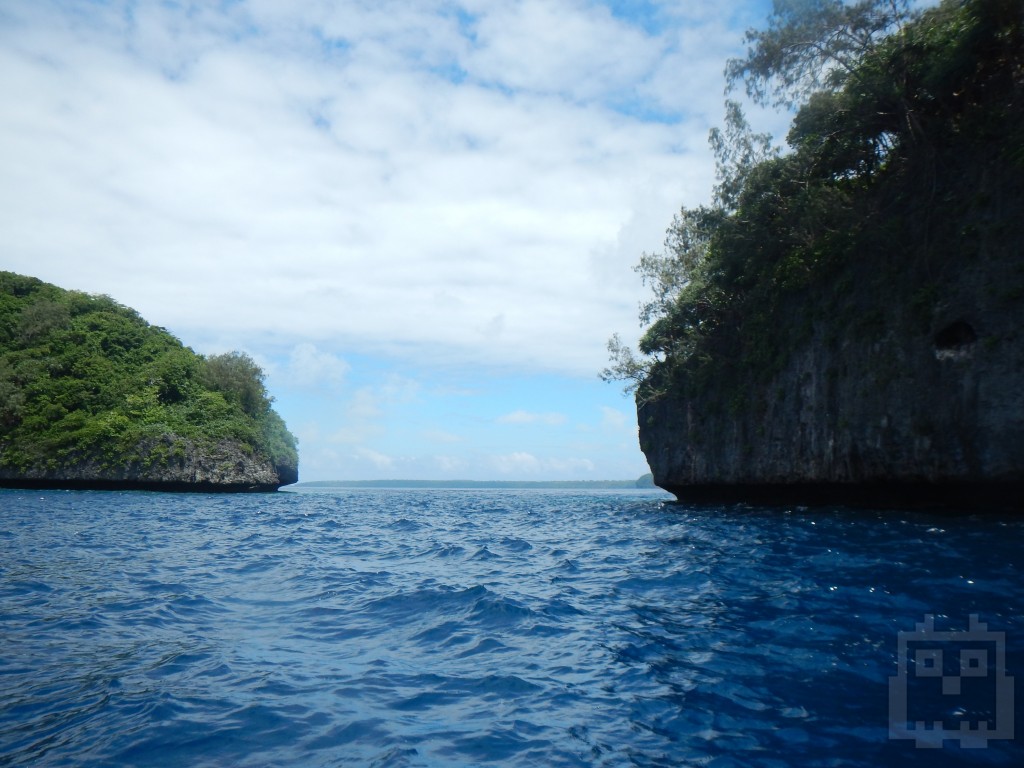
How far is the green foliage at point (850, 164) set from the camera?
676 inches

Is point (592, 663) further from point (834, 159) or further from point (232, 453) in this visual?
point (232, 453)

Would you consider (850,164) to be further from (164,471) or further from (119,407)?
(119,407)

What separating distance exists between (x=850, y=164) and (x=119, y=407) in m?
60.1

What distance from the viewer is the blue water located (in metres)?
4.94

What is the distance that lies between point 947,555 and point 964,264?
31.3 ft

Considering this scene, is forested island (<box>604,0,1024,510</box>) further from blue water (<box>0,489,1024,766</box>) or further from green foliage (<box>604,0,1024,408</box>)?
blue water (<box>0,489,1024,766</box>)

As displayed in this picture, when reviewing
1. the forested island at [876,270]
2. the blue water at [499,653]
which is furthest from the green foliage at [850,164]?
the blue water at [499,653]

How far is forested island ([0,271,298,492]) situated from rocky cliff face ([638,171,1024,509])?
155 ft

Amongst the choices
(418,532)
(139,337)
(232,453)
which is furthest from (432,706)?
(139,337)

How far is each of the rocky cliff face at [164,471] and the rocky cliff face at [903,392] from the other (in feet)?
150

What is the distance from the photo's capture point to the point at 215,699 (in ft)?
19.2
